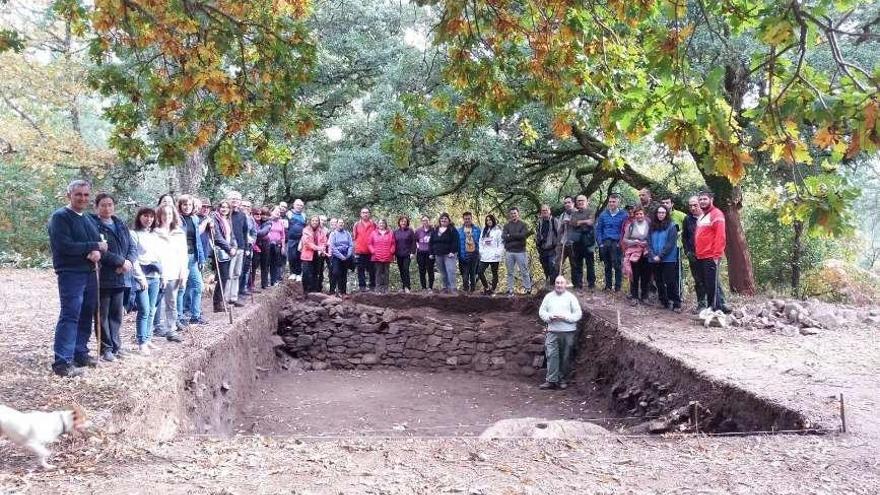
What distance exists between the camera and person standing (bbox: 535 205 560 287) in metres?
12.0

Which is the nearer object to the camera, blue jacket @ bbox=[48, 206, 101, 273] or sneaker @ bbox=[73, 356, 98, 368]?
blue jacket @ bbox=[48, 206, 101, 273]

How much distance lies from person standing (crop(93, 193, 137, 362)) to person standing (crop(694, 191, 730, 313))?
7.31m

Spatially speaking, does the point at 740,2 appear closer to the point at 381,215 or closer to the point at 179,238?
the point at 179,238

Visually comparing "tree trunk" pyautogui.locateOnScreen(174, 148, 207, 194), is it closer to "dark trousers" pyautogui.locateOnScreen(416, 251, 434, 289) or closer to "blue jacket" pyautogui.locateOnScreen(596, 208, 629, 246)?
"dark trousers" pyautogui.locateOnScreen(416, 251, 434, 289)

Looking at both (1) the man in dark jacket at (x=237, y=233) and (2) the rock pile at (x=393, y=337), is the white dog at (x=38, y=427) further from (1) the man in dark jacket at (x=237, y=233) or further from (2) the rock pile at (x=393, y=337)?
(2) the rock pile at (x=393, y=337)

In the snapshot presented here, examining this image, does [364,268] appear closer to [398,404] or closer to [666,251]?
[398,404]

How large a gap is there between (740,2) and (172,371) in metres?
5.61

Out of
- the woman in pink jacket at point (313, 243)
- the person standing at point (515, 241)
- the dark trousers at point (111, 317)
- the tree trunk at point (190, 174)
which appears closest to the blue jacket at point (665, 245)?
the person standing at point (515, 241)

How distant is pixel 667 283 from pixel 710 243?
4.06ft

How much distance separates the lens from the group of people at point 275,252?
5903 millimetres

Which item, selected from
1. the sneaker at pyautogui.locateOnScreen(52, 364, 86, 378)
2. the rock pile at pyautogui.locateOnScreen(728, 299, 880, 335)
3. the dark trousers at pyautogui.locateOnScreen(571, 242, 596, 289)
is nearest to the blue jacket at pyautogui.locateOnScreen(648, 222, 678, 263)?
the rock pile at pyautogui.locateOnScreen(728, 299, 880, 335)

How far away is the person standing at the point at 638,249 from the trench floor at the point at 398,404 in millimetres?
2293

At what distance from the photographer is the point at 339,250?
12.8 metres

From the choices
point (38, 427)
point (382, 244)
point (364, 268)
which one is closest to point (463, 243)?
point (382, 244)
